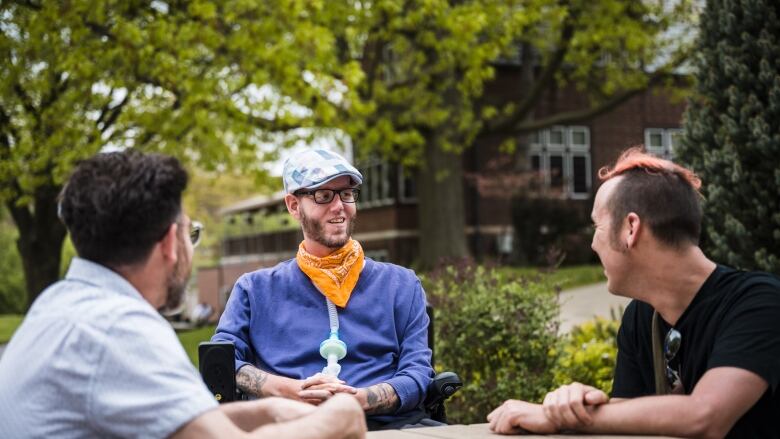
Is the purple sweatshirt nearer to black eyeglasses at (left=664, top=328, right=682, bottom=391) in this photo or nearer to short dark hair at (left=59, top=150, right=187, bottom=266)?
black eyeglasses at (left=664, top=328, right=682, bottom=391)

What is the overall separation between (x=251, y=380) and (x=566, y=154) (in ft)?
85.1

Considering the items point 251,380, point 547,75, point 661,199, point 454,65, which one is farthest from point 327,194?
point 547,75

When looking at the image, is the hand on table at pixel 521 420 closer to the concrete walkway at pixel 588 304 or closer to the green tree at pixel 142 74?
the concrete walkway at pixel 588 304

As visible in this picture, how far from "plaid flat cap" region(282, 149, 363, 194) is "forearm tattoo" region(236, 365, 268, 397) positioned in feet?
2.72

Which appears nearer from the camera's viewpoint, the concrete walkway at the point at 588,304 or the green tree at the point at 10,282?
the concrete walkway at the point at 588,304

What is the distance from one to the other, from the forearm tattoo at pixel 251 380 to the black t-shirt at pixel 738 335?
1748 millimetres

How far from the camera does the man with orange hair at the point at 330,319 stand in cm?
420

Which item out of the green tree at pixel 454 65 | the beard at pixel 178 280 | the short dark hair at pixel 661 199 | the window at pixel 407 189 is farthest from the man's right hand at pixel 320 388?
the window at pixel 407 189

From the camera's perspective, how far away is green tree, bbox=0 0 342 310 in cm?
1483

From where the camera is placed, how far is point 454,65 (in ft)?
64.0

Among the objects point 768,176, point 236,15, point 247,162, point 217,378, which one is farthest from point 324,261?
point 247,162

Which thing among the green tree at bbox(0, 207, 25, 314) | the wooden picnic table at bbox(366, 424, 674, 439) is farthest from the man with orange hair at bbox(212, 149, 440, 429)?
the green tree at bbox(0, 207, 25, 314)

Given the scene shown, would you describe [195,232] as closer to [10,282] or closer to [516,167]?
[516,167]

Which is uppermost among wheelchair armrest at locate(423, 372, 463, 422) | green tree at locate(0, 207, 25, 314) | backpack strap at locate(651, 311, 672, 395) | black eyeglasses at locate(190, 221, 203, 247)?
black eyeglasses at locate(190, 221, 203, 247)
